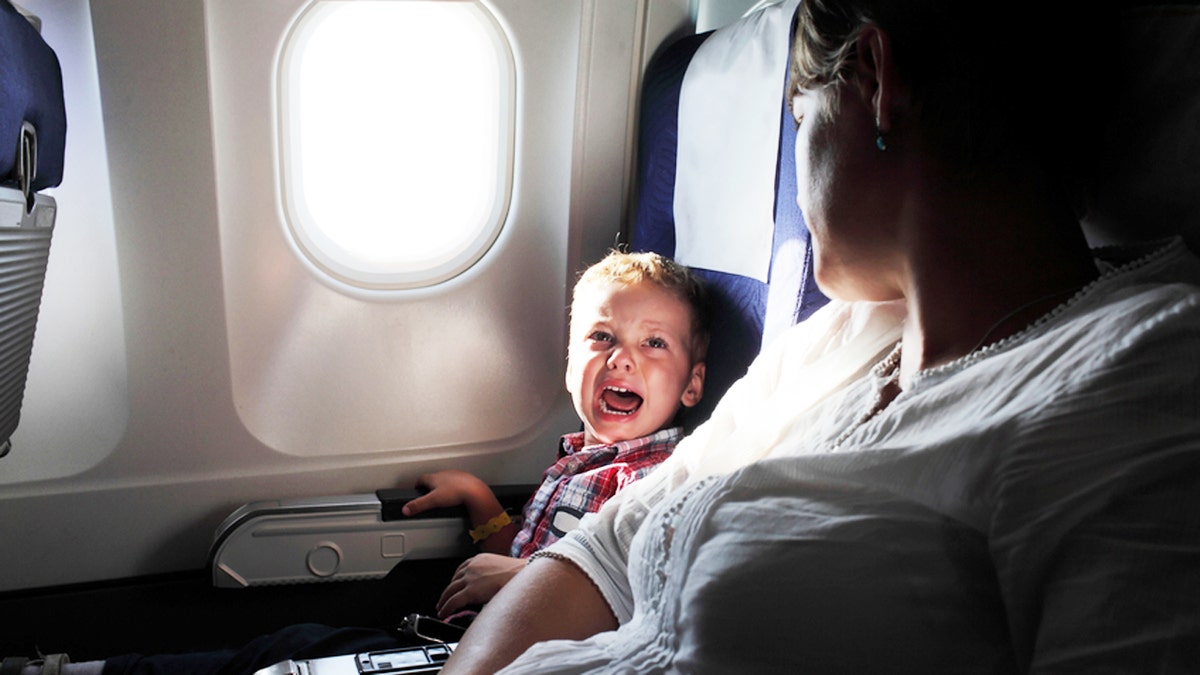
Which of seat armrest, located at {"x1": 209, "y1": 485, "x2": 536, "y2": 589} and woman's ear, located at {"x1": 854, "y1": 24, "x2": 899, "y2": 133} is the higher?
woman's ear, located at {"x1": 854, "y1": 24, "x2": 899, "y2": 133}

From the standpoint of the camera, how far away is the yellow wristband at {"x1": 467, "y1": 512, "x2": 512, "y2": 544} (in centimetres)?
219

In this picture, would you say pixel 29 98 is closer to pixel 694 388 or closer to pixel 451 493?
pixel 451 493

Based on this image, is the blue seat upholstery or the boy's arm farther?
the boy's arm

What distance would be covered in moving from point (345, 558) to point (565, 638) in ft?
3.68

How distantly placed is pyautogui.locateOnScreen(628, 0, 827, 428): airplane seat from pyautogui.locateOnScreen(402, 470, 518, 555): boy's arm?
520 mm

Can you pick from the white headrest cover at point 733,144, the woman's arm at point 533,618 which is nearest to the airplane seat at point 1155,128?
the white headrest cover at point 733,144

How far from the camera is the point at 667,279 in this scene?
2.00 meters

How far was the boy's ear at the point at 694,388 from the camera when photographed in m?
2.01

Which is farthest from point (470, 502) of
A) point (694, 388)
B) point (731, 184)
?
point (731, 184)

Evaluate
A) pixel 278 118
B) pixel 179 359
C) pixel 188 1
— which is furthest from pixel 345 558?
pixel 188 1

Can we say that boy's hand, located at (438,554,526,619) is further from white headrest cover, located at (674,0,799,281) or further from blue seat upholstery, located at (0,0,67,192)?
blue seat upholstery, located at (0,0,67,192)

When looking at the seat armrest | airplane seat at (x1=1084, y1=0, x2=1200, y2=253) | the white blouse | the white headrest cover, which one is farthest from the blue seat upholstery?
airplane seat at (x1=1084, y1=0, x2=1200, y2=253)

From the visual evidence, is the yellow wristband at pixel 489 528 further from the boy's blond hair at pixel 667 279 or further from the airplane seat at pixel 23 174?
the airplane seat at pixel 23 174

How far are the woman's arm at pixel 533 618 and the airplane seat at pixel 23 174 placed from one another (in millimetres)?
968
